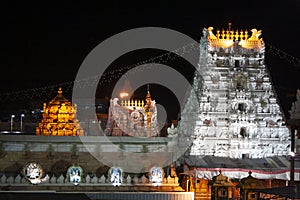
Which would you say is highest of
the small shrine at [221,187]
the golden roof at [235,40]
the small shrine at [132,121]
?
the golden roof at [235,40]

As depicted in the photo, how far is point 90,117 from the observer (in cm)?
5981

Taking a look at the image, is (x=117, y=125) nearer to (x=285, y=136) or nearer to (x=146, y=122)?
(x=146, y=122)

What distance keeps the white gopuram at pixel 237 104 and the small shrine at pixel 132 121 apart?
1303cm

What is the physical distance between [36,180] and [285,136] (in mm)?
13469

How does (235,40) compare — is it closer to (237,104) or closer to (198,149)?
(237,104)

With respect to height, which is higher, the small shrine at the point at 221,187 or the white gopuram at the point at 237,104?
the white gopuram at the point at 237,104

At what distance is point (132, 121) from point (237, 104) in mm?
16461

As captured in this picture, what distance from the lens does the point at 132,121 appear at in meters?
42.9

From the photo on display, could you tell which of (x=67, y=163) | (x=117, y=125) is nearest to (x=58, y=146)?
(x=67, y=163)

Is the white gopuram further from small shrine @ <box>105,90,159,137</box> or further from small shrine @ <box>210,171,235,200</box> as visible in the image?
small shrine @ <box>105,90,159,137</box>

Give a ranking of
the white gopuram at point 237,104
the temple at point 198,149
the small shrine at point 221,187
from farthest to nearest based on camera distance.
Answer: the white gopuram at point 237,104, the temple at point 198,149, the small shrine at point 221,187

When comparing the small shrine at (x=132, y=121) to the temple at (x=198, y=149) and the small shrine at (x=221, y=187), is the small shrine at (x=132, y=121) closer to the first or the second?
the temple at (x=198, y=149)

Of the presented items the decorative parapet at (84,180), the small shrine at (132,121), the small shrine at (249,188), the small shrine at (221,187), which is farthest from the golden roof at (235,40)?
the small shrine at (132,121)

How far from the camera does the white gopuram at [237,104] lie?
2736cm
